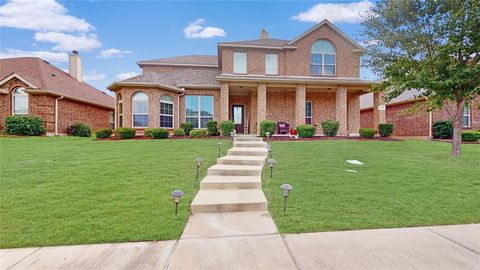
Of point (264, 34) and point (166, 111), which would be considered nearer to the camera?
point (166, 111)

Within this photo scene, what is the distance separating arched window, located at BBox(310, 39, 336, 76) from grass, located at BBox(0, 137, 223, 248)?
1196cm

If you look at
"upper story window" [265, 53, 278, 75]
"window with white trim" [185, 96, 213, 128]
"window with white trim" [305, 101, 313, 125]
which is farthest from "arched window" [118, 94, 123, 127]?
"window with white trim" [305, 101, 313, 125]

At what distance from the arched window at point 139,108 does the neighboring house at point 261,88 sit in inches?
2.3

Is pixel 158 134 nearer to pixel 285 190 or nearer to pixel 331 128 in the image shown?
pixel 331 128

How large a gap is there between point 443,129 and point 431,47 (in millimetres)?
10008

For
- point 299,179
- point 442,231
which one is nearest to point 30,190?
point 299,179

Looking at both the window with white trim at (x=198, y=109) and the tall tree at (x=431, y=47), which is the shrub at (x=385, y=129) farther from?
the window with white trim at (x=198, y=109)

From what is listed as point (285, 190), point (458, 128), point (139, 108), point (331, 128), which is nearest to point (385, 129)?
point (331, 128)

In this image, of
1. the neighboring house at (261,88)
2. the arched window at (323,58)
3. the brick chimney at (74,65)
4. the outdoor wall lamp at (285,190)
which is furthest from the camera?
the brick chimney at (74,65)

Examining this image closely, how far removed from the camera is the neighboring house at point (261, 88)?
1535 cm

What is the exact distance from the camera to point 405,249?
298 centimetres

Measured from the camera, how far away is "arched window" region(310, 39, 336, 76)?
16766 millimetres

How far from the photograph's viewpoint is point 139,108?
15414 millimetres

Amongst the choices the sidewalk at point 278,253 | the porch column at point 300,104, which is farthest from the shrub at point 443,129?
the sidewalk at point 278,253
